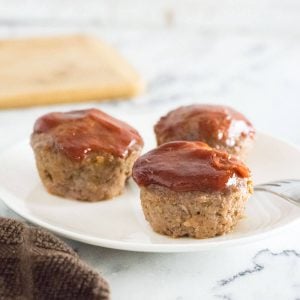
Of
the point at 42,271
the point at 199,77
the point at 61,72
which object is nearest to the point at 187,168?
the point at 42,271

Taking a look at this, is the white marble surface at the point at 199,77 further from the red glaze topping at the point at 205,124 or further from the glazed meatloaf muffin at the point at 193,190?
the red glaze topping at the point at 205,124

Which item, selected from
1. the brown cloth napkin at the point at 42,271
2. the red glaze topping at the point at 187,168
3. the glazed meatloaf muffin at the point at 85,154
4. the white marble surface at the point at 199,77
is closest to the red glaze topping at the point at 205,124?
the glazed meatloaf muffin at the point at 85,154

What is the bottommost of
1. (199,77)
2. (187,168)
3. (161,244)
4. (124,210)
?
(199,77)

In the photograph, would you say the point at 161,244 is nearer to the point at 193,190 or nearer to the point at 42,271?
the point at 193,190

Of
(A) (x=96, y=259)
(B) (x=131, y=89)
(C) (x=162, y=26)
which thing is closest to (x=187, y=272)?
(A) (x=96, y=259)

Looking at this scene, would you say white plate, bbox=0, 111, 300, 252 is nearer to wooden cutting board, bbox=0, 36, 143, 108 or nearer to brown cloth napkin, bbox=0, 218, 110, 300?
brown cloth napkin, bbox=0, 218, 110, 300
